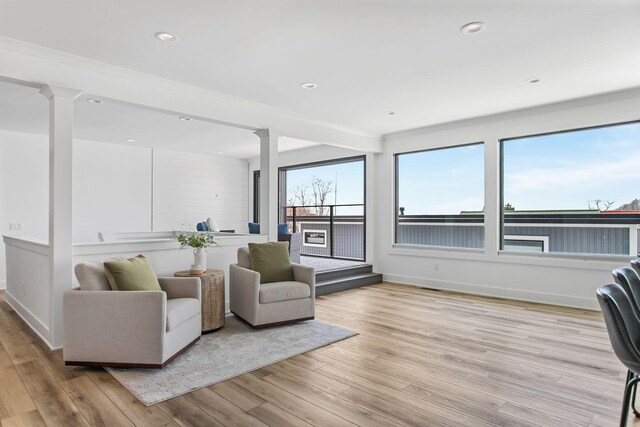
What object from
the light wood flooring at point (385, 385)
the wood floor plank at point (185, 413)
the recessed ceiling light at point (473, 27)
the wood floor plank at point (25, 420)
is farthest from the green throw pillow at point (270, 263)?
the recessed ceiling light at point (473, 27)

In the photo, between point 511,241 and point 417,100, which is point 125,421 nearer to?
point 417,100

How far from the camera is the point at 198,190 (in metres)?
8.91

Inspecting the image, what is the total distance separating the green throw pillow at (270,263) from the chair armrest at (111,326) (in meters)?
1.49

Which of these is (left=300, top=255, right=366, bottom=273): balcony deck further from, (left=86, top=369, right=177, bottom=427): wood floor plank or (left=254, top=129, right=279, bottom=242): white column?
(left=86, top=369, right=177, bottom=427): wood floor plank

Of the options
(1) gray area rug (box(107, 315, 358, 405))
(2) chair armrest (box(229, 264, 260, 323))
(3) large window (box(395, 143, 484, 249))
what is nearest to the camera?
(1) gray area rug (box(107, 315, 358, 405))

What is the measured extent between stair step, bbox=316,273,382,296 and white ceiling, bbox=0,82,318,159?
294cm

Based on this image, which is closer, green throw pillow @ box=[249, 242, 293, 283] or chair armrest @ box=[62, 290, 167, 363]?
chair armrest @ box=[62, 290, 167, 363]

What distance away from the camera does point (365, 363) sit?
3.13 meters

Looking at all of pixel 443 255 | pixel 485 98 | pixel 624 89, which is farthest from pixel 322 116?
A: pixel 624 89

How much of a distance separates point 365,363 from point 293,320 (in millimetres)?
1222

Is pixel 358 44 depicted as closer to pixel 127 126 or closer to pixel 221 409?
pixel 221 409

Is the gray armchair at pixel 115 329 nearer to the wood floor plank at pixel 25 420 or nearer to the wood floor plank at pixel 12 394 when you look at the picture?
the wood floor plank at pixel 12 394

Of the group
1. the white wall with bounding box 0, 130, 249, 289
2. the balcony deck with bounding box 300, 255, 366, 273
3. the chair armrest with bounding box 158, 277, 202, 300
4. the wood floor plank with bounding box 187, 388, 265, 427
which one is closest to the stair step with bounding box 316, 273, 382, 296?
the balcony deck with bounding box 300, 255, 366, 273

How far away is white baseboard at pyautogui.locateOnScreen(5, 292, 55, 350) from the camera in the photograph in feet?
11.8
